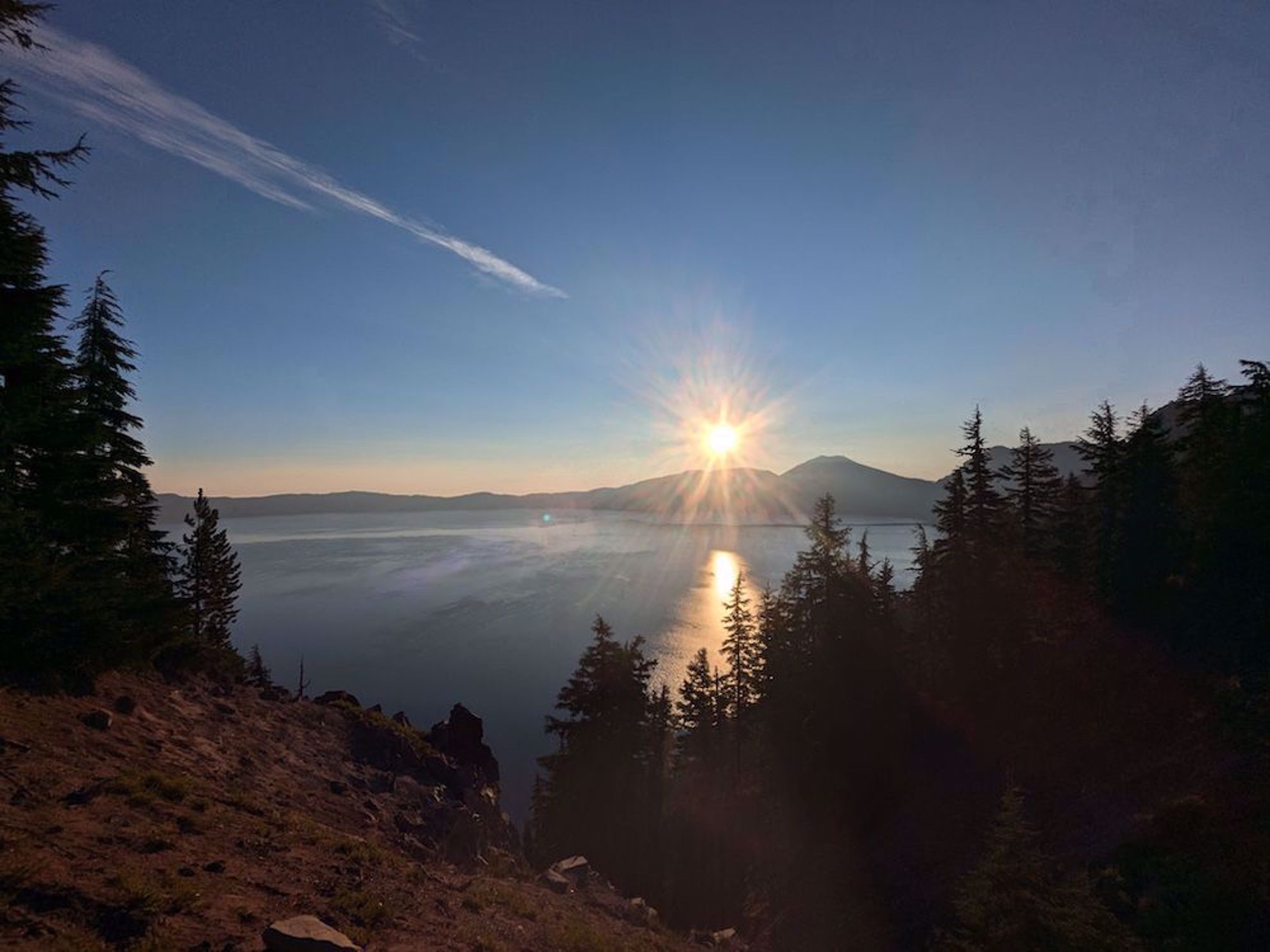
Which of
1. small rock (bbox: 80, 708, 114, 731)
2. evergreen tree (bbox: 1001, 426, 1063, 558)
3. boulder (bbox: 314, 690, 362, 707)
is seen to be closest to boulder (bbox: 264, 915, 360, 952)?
small rock (bbox: 80, 708, 114, 731)

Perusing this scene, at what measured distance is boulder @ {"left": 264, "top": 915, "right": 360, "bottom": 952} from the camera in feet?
23.7

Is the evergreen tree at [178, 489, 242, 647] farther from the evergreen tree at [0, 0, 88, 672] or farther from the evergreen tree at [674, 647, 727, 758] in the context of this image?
the evergreen tree at [674, 647, 727, 758]

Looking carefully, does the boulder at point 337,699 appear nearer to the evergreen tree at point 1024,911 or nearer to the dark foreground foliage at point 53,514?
the dark foreground foliage at point 53,514

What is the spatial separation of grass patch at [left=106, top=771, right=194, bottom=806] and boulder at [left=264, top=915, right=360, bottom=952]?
4535 mm

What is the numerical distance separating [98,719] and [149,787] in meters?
3.61

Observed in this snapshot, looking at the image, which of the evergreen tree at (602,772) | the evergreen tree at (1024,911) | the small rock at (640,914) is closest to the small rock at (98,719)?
the small rock at (640,914)

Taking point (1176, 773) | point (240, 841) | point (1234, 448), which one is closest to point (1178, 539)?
point (1234, 448)

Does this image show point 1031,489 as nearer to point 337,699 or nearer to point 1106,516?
point 1106,516

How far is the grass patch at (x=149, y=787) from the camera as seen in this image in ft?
32.3

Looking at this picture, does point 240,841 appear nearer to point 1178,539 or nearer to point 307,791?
point 307,791

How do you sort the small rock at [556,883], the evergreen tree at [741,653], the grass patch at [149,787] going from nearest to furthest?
1. the grass patch at [149,787]
2. the small rock at [556,883]
3. the evergreen tree at [741,653]

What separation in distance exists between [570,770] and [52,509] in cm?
2991

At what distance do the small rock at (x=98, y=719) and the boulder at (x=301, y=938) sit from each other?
8.72 meters

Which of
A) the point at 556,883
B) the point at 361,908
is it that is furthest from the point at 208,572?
the point at 361,908
